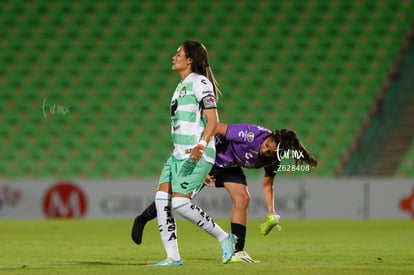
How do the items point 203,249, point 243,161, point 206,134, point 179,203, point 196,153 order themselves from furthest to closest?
1. point 203,249
2. point 243,161
3. point 179,203
4. point 206,134
5. point 196,153

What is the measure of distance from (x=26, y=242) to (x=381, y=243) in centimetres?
391

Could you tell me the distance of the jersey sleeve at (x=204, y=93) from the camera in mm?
5781

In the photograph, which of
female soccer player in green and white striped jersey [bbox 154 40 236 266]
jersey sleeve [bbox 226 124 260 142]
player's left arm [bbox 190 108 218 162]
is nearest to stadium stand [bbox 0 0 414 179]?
jersey sleeve [bbox 226 124 260 142]

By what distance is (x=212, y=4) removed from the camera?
17750 mm

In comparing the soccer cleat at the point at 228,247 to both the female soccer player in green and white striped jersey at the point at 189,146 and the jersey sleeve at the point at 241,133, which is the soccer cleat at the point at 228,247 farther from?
the jersey sleeve at the point at 241,133

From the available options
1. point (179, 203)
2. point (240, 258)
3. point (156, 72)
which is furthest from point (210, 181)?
point (156, 72)

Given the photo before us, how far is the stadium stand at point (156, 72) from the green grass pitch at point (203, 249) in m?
3.10

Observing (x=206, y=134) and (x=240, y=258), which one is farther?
(x=240, y=258)

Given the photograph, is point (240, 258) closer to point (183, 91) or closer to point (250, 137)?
point (250, 137)

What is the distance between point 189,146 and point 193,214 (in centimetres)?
49

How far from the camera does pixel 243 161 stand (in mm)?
6652

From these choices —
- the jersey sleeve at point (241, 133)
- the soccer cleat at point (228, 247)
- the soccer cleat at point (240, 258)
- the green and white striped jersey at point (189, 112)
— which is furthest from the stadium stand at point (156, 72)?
the green and white striped jersey at point (189, 112)

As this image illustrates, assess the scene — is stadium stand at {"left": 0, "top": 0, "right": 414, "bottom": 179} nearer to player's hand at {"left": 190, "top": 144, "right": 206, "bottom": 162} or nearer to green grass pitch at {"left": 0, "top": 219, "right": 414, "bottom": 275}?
green grass pitch at {"left": 0, "top": 219, "right": 414, "bottom": 275}

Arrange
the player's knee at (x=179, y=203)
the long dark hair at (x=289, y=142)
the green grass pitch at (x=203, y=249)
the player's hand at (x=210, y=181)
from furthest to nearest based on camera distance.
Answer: the player's hand at (x=210, y=181), the long dark hair at (x=289, y=142), the player's knee at (x=179, y=203), the green grass pitch at (x=203, y=249)
